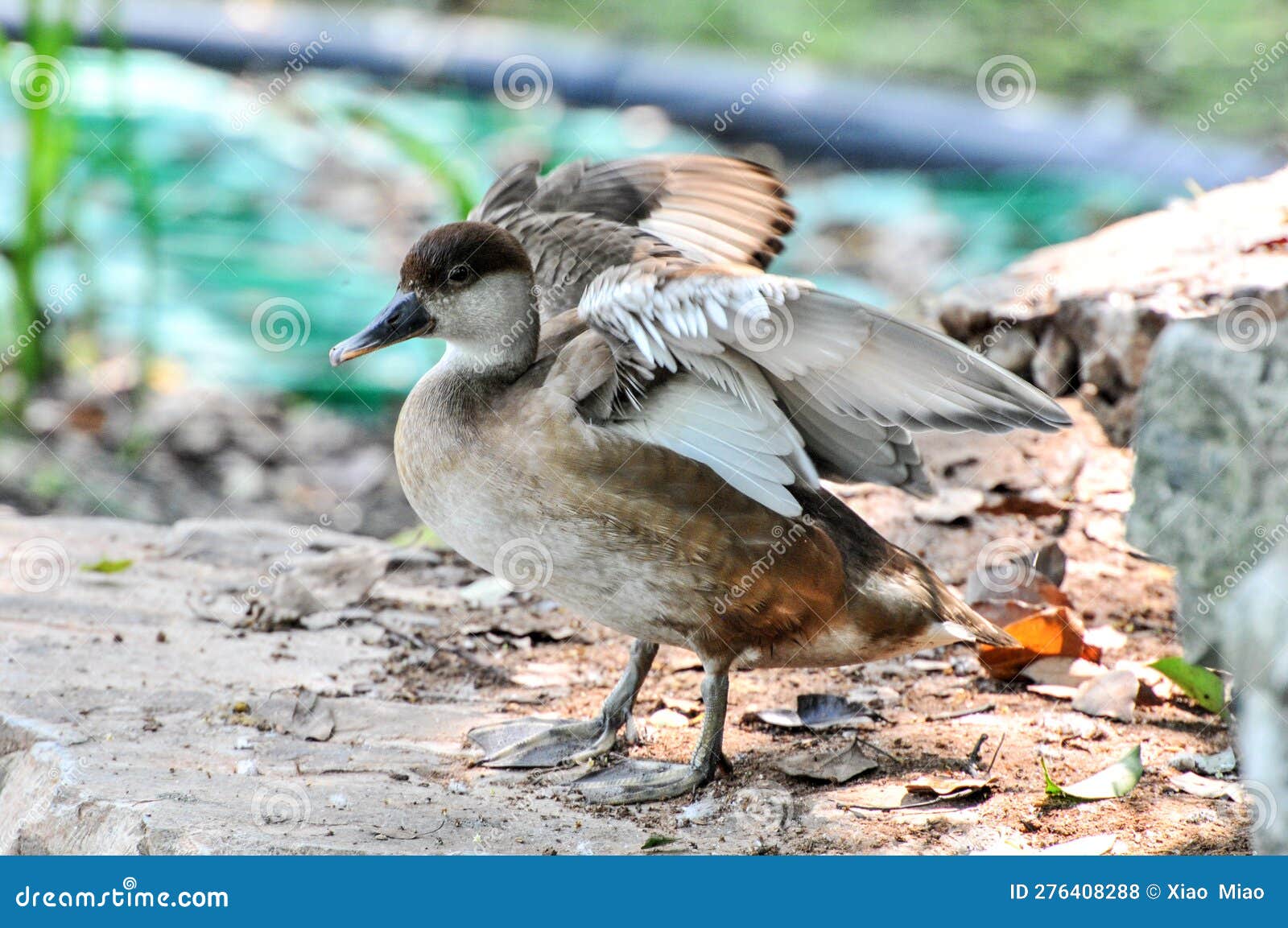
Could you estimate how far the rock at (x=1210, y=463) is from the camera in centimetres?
336

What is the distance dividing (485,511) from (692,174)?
1439 mm

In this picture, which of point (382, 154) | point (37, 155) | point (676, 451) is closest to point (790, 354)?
point (676, 451)

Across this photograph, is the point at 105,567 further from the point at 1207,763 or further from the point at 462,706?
the point at 1207,763

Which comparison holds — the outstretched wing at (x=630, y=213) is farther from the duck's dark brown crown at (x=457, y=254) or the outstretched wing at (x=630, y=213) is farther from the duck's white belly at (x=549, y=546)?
the duck's white belly at (x=549, y=546)

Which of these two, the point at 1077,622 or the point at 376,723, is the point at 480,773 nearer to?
the point at 376,723

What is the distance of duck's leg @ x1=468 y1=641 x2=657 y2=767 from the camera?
342 cm

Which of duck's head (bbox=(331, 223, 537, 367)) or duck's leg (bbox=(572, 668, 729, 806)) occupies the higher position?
duck's head (bbox=(331, 223, 537, 367))

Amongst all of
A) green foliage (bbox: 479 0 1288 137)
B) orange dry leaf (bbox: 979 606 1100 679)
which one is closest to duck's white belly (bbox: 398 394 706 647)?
orange dry leaf (bbox: 979 606 1100 679)

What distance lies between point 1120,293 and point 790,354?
8.21 ft

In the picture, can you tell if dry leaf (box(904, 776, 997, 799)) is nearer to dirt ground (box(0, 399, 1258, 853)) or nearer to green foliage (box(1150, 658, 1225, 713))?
dirt ground (box(0, 399, 1258, 853))

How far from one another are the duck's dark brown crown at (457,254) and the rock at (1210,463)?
5.65 feet

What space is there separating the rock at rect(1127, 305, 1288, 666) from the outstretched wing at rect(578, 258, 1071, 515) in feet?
2.76

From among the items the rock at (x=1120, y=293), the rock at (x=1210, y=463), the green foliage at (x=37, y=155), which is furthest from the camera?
the green foliage at (x=37, y=155)

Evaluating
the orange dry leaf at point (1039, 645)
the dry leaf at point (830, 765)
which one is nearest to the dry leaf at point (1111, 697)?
the orange dry leaf at point (1039, 645)
